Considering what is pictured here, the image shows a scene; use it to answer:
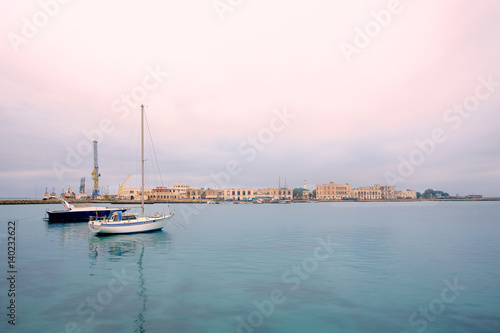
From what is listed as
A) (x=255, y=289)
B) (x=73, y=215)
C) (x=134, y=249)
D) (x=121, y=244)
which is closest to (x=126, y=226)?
(x=121, y=244)

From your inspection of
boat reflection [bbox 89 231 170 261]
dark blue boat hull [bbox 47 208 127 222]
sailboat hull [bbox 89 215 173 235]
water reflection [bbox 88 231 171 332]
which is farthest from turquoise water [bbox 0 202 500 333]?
dark blue boat hull [bbox 47 208 127 222]

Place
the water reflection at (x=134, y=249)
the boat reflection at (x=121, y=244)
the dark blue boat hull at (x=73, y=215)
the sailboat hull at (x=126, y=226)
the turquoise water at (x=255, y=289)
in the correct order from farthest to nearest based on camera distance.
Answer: the dark blue boat hull at (x=73, y=215)
the sailboat hull at (x=126, y=226)
the boat reflection at (x=121, y=244)
the water reflection at (x=134, y=249)
the turquoise water at (x=255, y=289)

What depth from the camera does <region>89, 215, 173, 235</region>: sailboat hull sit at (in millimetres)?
39594

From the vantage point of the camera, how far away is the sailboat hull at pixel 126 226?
3959 cm

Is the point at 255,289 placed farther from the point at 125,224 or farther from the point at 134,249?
the point at 125,224

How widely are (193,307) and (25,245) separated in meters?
29.8

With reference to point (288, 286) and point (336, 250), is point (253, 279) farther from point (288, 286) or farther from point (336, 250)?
point (336, 250)

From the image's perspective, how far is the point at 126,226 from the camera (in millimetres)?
40906

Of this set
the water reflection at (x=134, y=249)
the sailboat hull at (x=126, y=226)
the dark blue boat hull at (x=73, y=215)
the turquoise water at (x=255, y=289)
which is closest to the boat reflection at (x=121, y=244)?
the water reflection at (x=134, y=249)

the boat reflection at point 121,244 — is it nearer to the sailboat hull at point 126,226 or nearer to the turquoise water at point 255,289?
the turquoise water at point 255,289

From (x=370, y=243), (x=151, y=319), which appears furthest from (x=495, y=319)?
(x=370, y=243)

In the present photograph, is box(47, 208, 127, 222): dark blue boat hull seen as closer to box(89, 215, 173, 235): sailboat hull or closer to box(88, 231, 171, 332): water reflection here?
box(89, 215, 173, 235): sailboat hull

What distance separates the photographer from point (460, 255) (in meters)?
28.4

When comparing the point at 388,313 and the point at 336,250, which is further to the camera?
the point at 336,250
